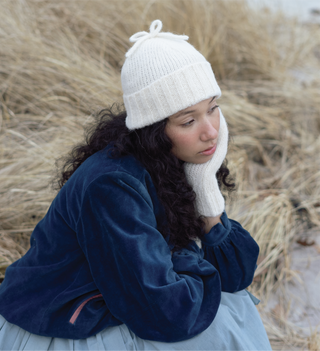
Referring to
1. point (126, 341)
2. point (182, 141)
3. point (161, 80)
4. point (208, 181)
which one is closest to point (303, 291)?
point (208, 181)

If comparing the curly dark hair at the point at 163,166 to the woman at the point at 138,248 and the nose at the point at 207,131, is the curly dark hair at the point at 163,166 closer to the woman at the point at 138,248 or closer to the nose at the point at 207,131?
the woman at the point at 138,248

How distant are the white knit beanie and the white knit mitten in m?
0.31

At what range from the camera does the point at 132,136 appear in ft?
5.48

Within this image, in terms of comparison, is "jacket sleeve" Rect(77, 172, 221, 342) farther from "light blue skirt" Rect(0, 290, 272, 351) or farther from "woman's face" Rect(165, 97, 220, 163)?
"woman's face" Rect(165, 97, 220, 163)

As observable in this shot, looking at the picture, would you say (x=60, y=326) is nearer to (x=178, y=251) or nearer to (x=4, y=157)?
(x=178, y=251)

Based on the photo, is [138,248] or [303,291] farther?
[303,291]

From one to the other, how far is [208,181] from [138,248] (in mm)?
539

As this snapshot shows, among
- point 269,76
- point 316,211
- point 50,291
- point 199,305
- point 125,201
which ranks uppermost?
point 125,201

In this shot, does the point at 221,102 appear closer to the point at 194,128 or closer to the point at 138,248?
the point at 194,128

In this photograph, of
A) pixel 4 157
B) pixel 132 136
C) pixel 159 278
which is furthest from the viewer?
pixel 4 157

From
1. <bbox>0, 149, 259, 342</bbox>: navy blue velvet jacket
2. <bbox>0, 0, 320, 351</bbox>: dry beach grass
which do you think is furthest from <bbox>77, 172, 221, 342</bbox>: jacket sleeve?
<bbox>0, 0, 320, 351</bbox>: dry beach grass

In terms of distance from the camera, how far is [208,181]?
1743 millimetres

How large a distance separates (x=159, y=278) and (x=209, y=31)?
137 inches

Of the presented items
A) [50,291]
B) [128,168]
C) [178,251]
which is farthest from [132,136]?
A: [50,291]
